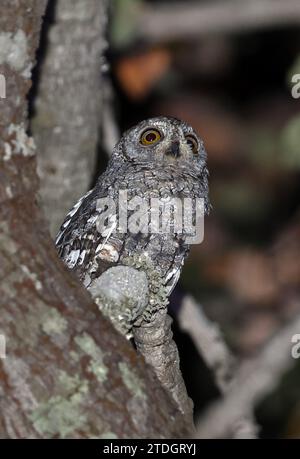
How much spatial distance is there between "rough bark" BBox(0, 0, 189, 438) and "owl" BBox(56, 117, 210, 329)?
44.8 inches

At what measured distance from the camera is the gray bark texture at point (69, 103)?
6266mm

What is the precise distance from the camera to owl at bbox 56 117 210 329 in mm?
4926

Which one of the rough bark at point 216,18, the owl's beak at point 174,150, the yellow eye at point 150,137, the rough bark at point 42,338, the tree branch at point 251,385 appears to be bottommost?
the tree branch at point 251,385

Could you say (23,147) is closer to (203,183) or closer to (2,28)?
(2,28)

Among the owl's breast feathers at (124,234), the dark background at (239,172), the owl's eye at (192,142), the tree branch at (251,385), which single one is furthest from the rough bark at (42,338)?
the dark background at (239,172)

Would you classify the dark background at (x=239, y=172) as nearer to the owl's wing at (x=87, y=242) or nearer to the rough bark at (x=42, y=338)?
the owl's wing at (x=87, y=242)

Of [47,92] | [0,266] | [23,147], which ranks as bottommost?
[0,266]

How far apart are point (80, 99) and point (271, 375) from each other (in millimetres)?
3004

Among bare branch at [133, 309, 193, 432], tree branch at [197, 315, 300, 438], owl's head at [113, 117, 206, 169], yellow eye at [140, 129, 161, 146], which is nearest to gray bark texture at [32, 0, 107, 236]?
owl's head at [113, 117, 206, 169]

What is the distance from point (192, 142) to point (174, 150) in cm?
25

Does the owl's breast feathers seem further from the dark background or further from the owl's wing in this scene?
the dark background

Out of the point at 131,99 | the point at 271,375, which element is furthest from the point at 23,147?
the point at 131,99
